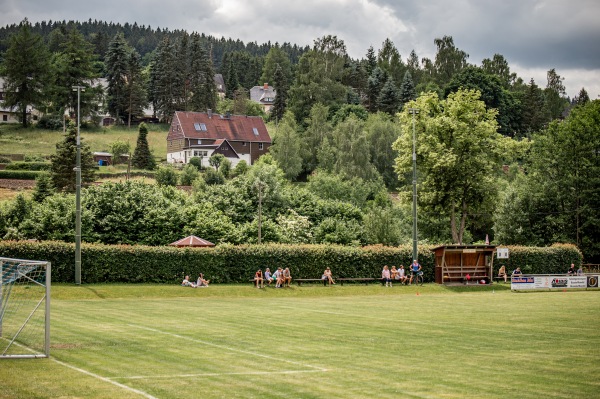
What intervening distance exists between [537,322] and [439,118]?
4211cm

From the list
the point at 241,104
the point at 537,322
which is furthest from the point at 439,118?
the point at 241,104

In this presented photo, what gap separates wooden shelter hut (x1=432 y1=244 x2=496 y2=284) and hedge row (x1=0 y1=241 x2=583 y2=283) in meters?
1.67

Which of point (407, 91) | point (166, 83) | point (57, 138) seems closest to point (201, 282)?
point (57, 138)

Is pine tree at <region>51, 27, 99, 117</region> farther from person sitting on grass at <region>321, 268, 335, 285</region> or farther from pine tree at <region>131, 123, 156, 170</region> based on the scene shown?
person sitting on grass at <region>321, 268, 335, 285</region>

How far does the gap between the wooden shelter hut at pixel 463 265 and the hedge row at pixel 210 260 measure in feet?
5.48

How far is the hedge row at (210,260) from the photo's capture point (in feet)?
162

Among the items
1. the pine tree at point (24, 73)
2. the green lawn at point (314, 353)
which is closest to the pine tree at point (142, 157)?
the pine tree at point (24, 73)

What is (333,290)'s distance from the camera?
53.3 meters

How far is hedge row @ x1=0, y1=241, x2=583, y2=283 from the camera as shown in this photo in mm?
49344

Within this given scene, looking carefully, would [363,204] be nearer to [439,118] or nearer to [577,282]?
[439,118]

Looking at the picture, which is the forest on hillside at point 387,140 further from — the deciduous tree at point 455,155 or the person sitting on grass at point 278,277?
the person sitting on grass at point 278,277

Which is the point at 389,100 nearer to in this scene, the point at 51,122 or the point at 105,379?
Answer: the point at 51,122

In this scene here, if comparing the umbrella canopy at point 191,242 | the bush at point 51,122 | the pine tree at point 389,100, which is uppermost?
the pine tree at point 389,100

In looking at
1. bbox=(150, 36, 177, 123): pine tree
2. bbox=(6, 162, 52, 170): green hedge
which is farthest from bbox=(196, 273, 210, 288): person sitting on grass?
bbox=(150, 36, 177, 123): pine tree
